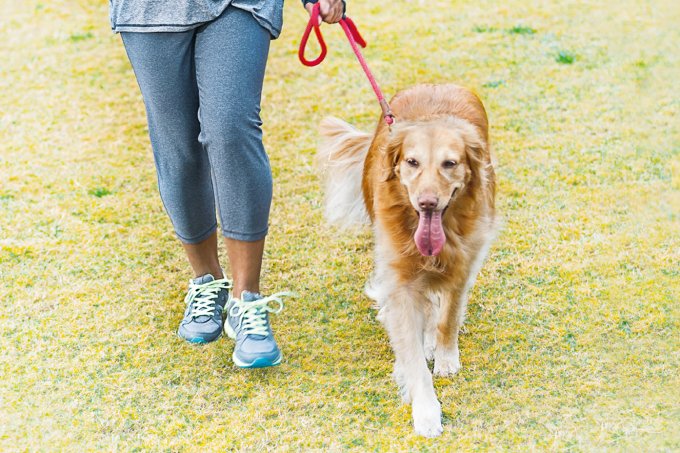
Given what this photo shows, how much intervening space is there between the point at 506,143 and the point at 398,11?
2.98 m

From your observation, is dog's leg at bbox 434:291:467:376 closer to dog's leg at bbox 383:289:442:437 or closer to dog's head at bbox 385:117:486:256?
dog's leg at bbox 383:289:442:437

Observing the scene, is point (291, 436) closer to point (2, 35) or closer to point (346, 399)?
point (346, 399)

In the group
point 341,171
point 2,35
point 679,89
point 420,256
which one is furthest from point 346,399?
point 2,35

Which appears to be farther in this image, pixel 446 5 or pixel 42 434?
pixel 446 5

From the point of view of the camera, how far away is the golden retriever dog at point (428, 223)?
9.07ft

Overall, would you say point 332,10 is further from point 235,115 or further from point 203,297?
point 203,297

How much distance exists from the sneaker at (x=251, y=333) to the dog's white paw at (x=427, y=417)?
607 millimetres

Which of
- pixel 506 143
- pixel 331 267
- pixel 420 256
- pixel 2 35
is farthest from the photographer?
pixel 2 35

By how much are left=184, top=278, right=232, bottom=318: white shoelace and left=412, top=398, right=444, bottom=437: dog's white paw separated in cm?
98

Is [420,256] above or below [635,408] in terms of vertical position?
above

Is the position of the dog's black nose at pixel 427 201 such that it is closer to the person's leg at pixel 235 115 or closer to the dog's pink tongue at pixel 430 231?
the dog's pink tongue at pixel 430 231

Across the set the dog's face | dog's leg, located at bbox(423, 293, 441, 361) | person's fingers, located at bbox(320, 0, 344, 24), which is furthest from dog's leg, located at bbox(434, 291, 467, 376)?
person's fingers, located at bbox(320, 0, 344, 24)

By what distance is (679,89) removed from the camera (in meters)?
5.63

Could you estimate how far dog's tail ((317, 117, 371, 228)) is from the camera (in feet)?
12.6
